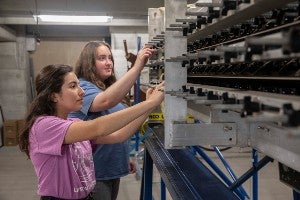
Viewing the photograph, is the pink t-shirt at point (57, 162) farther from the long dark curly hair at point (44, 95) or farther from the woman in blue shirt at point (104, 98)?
the woman in blue shirt at point (104, 98)

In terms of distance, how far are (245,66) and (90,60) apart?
110 centimetres

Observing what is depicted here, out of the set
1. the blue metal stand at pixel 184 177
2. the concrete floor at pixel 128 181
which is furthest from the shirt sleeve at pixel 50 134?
the concrete floor at pixel 128 181

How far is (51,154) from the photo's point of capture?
157 centimetres

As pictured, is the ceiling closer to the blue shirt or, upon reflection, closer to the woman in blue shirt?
the woman in blue shirt

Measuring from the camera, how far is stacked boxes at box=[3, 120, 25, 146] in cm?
702

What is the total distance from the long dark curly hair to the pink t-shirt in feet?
0.17

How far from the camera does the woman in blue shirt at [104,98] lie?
196 centimetres

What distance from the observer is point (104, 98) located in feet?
6.37

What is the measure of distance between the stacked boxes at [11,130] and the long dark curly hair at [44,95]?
5.79 meters

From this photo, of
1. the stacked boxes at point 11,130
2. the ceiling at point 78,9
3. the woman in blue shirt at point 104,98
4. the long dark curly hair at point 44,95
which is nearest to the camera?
the long dark curly hair at point 44,95

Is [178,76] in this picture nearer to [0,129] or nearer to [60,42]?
[0,129]

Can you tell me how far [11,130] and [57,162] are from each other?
6.01 metres

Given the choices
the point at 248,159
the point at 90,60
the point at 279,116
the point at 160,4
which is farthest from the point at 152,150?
the point at 160,4

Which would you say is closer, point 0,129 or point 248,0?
point 248,0
